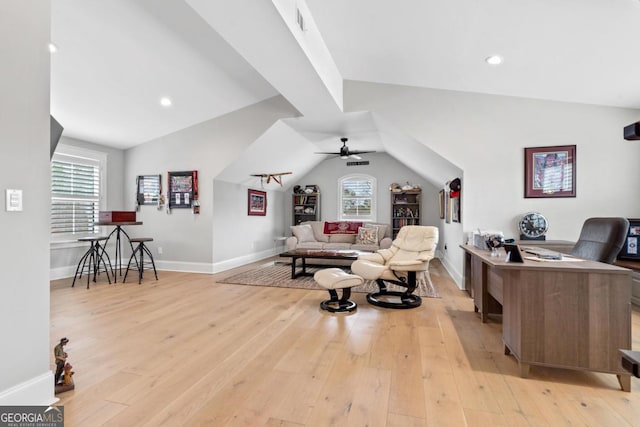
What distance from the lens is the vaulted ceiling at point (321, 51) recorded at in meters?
2.52

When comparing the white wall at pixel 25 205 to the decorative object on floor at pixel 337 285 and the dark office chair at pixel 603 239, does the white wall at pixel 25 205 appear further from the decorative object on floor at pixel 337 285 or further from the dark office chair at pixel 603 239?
the dark office chair at pixel 603 239

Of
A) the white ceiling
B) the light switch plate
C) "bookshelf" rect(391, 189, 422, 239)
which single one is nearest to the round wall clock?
the white ceiling

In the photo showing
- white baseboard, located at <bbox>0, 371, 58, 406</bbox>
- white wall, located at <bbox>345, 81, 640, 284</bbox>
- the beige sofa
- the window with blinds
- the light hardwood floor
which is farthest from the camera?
the beige sofa

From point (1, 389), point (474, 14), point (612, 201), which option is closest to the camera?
point (1, 389)

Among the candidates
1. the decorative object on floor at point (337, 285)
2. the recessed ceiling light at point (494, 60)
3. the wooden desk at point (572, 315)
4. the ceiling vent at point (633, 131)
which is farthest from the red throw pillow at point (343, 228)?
the ceiling vent at point (633, 131)

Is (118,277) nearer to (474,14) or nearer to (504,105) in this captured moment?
(474,14)

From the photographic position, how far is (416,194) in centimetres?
775

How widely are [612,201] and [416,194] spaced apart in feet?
13.5

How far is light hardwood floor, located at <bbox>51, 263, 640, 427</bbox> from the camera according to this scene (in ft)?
5.29

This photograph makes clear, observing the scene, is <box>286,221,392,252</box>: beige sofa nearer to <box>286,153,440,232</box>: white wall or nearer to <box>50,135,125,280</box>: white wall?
<box>286,153,440,232</box>: white wall

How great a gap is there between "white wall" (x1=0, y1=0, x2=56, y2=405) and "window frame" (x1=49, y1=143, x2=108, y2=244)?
3.83m

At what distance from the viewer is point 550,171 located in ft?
13.1

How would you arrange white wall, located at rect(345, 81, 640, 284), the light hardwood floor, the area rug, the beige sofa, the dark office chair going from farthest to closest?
the beige sofa < the area rug < white wall, located at rect(345, 81, 640, 284) < the dark office chair < the light hardwood floor

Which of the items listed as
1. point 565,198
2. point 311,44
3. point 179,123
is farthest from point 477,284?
point 179,123
